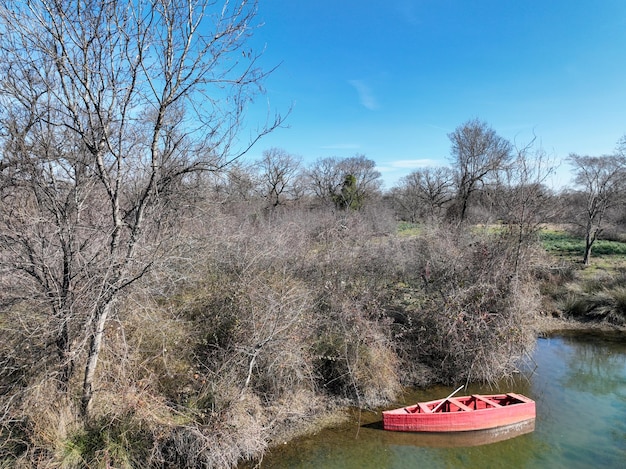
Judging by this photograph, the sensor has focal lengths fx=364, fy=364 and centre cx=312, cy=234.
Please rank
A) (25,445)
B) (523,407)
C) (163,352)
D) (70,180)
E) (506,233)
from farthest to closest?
(506,233) < (523,407) < (163,352) < (70,180) < (25,445)

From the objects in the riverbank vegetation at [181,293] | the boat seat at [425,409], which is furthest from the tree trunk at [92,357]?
the boat seat at [425,409]

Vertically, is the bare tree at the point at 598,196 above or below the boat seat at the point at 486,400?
above

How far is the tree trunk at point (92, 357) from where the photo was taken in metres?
4.89

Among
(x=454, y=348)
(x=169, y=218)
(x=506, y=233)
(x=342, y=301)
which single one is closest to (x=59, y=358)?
(x=169, y=218)

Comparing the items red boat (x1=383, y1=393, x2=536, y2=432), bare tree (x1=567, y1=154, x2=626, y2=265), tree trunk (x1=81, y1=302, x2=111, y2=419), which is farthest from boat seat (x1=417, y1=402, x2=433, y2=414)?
bare tree (x1=567, y1=154, x2=626, y2=265)

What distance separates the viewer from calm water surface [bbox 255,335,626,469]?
5980mm

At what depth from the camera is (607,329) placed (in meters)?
12.6

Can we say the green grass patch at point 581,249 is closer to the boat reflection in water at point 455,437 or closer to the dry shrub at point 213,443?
the boat reflection in water at point 455,437

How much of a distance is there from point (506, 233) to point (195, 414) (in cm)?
848

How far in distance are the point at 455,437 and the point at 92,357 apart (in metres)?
6.23

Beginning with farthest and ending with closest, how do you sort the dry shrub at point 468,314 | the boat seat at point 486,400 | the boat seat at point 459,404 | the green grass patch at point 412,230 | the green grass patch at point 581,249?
the green grass patch at point 581,249 < the green grass patch at point 412,230 < the dry shrub at point 468,314 < the boat seat at point 486,400 < the boat seat at point 459,404

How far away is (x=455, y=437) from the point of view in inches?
262

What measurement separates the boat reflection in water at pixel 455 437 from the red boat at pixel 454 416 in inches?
3.0

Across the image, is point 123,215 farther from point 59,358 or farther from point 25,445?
point 25,445
